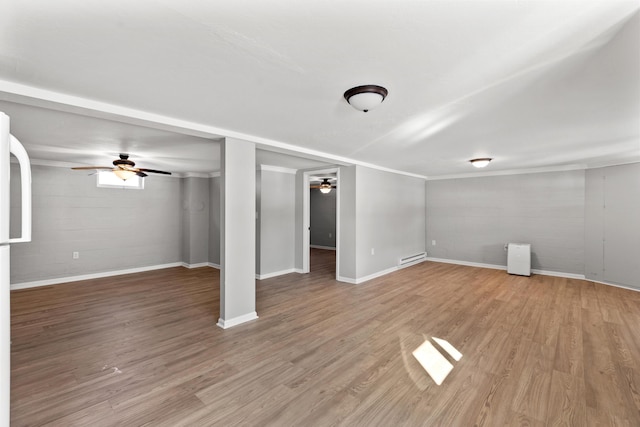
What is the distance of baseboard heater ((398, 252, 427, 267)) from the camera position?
685cm

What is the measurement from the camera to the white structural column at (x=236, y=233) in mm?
3461

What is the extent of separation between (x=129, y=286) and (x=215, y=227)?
2.25 metres

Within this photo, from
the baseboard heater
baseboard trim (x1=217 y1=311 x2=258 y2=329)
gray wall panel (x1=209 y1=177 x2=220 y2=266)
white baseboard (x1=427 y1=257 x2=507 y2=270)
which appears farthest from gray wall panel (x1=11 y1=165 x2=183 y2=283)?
white baseboard (x1=427 y1=257 x2=507 y2=270)

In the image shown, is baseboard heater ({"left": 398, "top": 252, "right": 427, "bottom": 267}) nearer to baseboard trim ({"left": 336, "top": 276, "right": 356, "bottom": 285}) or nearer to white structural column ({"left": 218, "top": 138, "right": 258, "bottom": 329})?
baseboard trim ({"left": 336, "top": 276, "right": 356, "bottom": 285})

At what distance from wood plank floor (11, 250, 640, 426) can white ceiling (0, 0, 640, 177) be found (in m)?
2.29

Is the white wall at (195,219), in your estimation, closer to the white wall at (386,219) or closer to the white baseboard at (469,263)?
the white wall at (386,219)

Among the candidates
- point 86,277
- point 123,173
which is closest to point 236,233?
point 123,173

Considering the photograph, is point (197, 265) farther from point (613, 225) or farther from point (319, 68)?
point (613, 225)

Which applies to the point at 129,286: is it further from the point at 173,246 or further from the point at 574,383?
the point at 574,383

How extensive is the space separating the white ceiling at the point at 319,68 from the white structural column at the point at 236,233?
34 centimetres

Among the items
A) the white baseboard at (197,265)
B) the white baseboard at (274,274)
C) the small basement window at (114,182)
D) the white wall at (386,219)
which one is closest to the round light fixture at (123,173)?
the small basement window at (114,182)

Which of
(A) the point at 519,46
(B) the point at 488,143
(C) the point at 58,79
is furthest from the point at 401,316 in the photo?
(C) the point at 58,79

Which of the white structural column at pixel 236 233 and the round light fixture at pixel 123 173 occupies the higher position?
the round light fixture at pixel 123 173

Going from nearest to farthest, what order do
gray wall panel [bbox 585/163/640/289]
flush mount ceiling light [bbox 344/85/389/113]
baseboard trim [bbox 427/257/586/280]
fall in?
flush mount ceiling light [bbox 344/85/389/113]
gray wall panel [bbox 585/163/640/289]
baseboard trim [bbox 427/257/586/280]
